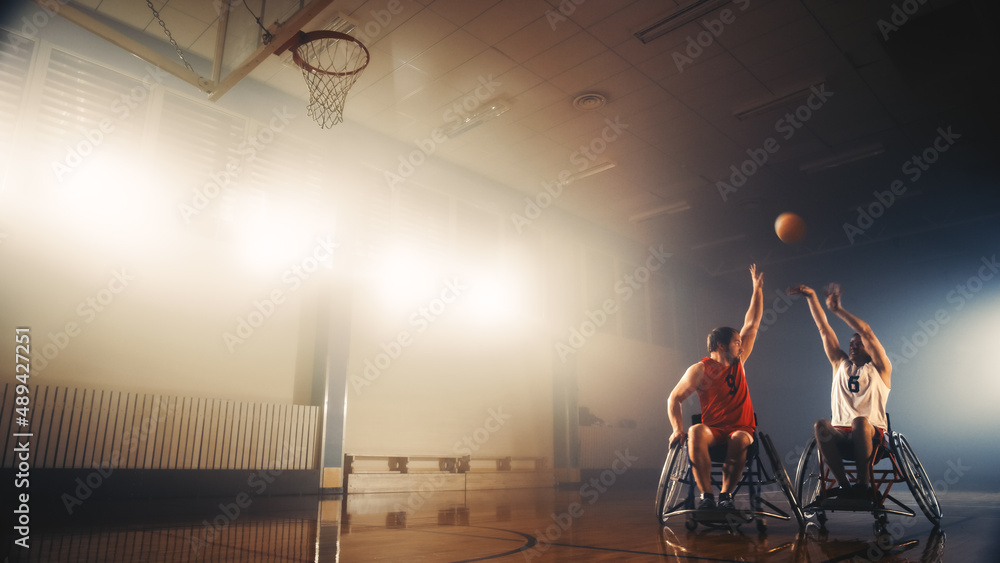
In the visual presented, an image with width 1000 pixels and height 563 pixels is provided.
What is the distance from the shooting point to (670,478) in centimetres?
321

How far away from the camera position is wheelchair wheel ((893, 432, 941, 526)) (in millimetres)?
3041

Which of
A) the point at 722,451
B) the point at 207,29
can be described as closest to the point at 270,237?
the point at 207,29

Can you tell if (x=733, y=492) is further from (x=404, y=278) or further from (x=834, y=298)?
(x=404, y=278)

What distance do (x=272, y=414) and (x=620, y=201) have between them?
227 inches

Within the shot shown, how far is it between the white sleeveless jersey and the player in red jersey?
0.61m

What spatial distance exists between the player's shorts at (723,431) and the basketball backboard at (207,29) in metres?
3.39

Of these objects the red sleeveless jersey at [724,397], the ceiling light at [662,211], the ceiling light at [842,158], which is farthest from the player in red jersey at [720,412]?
the ceiling light at [662,211]

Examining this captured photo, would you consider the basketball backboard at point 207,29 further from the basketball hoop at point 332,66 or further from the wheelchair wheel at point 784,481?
the wheelchair wheel at point 784,481

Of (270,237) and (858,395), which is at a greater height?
(270,237)

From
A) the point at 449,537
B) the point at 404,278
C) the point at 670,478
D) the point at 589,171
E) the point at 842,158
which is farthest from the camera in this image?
the point at 589,171

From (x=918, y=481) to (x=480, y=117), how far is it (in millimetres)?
5166

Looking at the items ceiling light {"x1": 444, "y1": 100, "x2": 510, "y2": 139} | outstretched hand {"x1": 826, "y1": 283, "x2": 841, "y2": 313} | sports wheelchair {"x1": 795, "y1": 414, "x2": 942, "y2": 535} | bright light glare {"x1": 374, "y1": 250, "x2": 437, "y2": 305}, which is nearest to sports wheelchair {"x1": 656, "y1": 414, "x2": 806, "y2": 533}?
sports wheelchair {"x1": 795, "y1": 414, "x2": 942, "y2": 535}

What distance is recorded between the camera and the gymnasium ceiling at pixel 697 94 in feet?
16.9

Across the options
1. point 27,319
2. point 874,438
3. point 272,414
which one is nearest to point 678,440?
point 874,438
